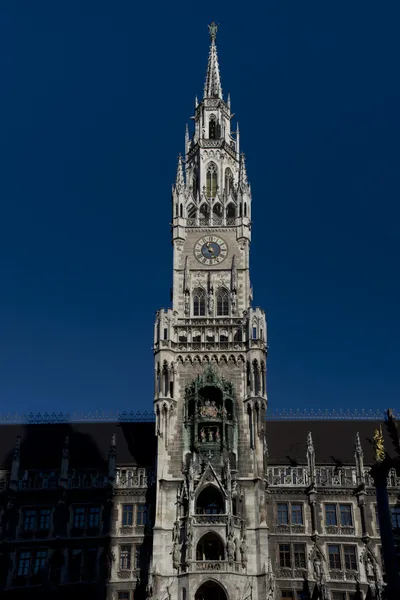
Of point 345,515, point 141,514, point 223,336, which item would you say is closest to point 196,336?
point 223,336

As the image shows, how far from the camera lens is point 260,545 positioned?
166 feet

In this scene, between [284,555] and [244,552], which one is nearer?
[244,552]

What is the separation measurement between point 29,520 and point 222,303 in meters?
22.9

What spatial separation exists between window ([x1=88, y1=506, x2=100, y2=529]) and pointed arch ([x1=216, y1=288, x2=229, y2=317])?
1821cm

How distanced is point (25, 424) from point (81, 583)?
15.5 meters

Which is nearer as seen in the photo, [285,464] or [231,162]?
[285,464]

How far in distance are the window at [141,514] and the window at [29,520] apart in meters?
7.90

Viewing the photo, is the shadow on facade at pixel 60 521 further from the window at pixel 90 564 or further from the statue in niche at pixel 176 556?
the statue in niche at pixel 176 556

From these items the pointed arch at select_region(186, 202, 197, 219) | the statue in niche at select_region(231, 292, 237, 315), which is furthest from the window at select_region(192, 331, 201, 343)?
the pointed arch at select_region(186, 202, 197, 219)

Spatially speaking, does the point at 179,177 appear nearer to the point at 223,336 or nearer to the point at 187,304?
the point at 187,304

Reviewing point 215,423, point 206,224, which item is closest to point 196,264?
point 206,224

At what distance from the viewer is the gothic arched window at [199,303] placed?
60.9 meters

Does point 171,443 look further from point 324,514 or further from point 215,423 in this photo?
point 324,514

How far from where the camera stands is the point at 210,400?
56.0 meters
